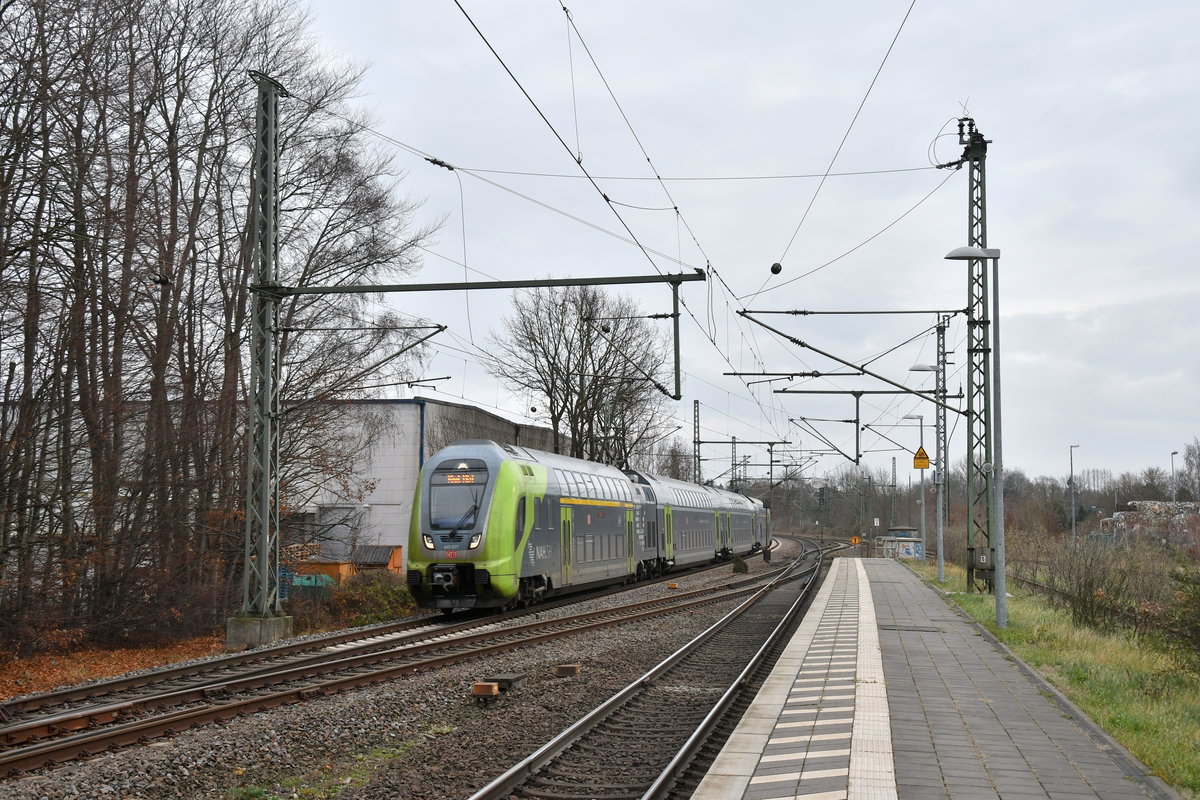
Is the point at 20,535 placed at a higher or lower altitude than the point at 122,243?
lower

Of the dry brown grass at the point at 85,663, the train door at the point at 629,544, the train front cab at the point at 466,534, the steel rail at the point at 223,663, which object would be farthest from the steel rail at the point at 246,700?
the train door at the point at 629,544

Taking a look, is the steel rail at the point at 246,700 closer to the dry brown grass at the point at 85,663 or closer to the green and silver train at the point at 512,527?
the green and silver train at the point at 512,527

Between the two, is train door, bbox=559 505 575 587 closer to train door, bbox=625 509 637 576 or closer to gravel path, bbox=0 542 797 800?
train door, bbox=625 509 637 576

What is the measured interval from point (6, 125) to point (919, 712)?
646 inches

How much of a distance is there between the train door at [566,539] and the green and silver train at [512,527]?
0.08 ft

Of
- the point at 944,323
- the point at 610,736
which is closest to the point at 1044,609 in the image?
the point at 944,323

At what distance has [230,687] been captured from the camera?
38.7ft

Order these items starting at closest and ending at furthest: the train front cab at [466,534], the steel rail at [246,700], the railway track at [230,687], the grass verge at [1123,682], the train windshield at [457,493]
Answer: the steel rail at [246,700] → the grass verge at [1123,682] → the railway track at [230,687] → the train front cab at [466,534] → the train windshield at [457,493]

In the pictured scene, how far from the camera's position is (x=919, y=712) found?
10.3 metres

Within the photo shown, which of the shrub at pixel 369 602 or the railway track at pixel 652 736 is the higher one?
the railway track at pixel 652 736

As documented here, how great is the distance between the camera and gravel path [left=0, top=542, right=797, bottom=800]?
308 inches

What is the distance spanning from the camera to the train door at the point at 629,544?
3228 cm

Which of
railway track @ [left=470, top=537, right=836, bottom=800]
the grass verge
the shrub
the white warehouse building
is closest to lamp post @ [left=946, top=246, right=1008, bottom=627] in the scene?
the grass verge

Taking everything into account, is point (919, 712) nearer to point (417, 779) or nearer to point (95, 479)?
point (417, 779)
